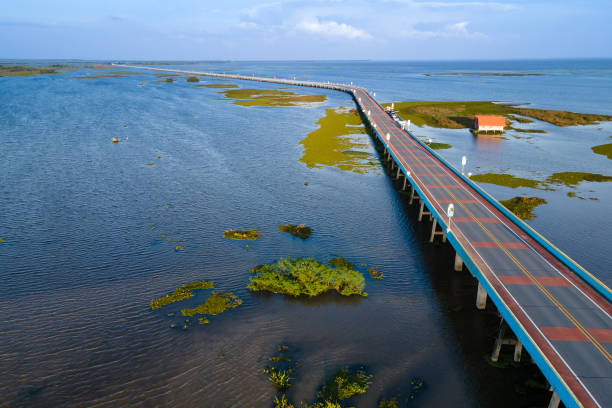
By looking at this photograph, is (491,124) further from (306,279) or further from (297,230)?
(306,279)

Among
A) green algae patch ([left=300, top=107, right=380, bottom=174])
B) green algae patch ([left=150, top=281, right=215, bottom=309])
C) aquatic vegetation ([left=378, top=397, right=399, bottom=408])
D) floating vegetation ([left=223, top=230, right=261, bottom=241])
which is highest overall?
green algae patch ([left=300, top=107, right=380, bottom=174])

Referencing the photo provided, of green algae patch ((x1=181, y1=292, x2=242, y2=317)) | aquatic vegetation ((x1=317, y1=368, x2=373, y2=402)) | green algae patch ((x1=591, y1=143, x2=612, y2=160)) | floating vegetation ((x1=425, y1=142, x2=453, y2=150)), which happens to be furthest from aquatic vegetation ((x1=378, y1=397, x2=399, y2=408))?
green algae patch ((x1=591, y1=143, x2=612, y2=160))

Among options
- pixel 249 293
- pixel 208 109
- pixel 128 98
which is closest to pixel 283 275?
pixel 249 293

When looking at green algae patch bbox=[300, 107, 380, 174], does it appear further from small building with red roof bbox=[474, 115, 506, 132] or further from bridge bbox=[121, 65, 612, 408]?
small building with red roof bbox=[474, 115, 506, 132]

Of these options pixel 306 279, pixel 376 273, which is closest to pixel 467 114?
pixel 376 273

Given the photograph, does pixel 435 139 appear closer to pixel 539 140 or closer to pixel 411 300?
pixel 539 140

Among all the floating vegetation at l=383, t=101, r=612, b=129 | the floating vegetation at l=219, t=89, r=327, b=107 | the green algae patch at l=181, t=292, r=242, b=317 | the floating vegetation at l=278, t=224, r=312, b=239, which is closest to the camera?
the green algae patch at l=181, t=292, r=242, b=317
